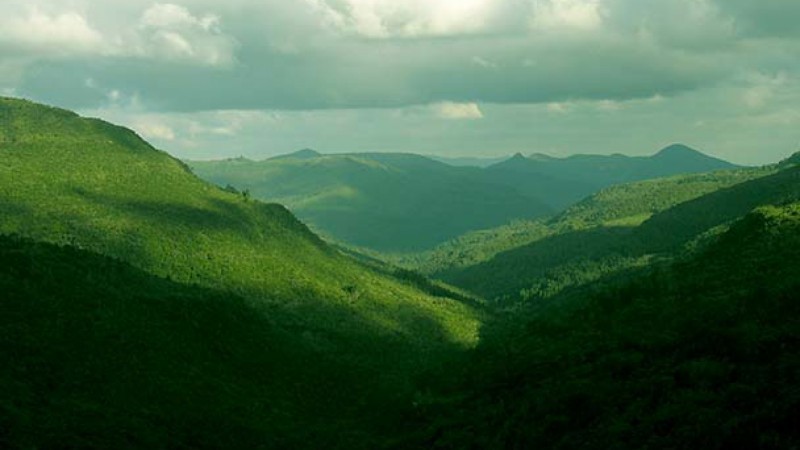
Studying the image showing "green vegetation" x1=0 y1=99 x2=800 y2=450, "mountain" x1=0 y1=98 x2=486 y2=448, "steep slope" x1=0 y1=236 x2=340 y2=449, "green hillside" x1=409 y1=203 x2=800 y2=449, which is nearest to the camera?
"green hillside" x1=409 y1=203 x2=800 y2=449

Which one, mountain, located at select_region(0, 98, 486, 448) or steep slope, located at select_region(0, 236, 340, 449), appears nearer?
steep slope, located at select_region(0, 236, 340, 449)

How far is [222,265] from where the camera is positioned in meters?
188

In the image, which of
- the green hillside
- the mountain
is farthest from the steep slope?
the green hillside

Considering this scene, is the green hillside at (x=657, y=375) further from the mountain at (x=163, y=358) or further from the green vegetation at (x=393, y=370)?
the mountain at (x=163, y=358)

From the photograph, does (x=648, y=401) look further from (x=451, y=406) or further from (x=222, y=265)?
(x=222, y=265)

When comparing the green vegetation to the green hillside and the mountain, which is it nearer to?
the green hillside

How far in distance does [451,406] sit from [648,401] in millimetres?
32565

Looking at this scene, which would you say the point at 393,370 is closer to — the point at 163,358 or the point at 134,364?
the point at 163,358

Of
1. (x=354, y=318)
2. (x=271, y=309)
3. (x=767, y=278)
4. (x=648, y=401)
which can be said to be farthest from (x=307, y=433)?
(x=354, y=318)

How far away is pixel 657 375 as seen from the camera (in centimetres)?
6131

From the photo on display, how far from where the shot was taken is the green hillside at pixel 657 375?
47812mm

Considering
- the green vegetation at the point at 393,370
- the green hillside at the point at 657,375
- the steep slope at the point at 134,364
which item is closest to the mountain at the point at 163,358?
the steep slope at the point at 134,364

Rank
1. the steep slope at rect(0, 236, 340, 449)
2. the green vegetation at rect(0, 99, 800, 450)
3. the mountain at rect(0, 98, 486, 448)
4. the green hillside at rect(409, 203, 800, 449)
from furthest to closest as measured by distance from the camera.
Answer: the mountain at rect(0, 98, 486, 448), the steep slope at rect(0, 236, 340, 449), the green vegetation at rect(0, 99, 800, 450), the green hillside at rect(409, 203, 800, 449)

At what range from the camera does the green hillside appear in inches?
1882
